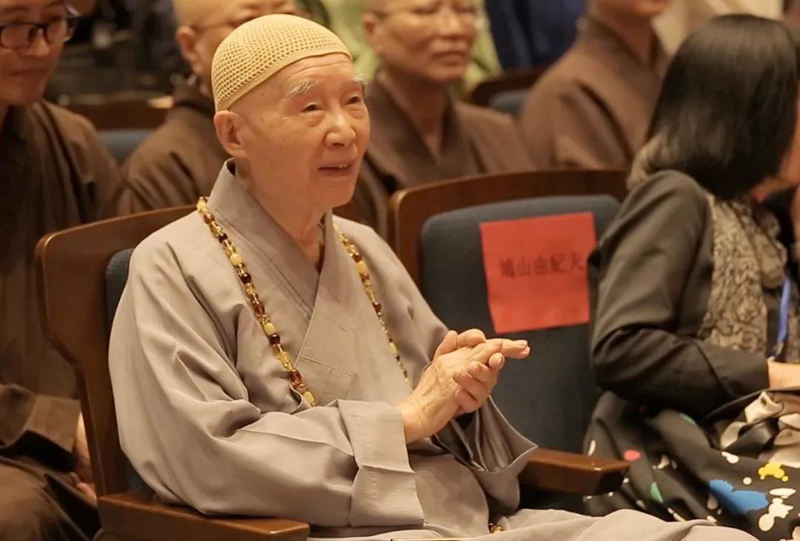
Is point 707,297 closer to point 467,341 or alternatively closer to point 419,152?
point 467,341

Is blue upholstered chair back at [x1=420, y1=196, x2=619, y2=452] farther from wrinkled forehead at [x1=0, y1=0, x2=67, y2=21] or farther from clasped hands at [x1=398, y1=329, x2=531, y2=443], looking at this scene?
wrinkled forehead at [x1=0, y1=0, x2=67, y2=21]

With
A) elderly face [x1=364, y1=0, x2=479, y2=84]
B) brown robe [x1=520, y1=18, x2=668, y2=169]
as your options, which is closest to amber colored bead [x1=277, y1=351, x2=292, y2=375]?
elderly face [x1=364, y1=0, x2=479, y2=84]

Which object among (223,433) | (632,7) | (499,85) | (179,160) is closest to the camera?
(223,433)

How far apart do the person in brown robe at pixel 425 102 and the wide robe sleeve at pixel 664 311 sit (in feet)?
2.78

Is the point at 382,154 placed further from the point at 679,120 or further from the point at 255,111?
the point at 255,111

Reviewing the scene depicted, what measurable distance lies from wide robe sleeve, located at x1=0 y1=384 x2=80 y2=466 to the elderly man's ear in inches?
20.1

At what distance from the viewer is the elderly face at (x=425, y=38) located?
3.05m

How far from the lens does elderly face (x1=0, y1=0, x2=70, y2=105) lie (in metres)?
2.23

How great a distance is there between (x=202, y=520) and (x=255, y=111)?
1.63 feet

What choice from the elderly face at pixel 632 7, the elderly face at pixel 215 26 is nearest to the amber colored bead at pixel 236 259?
the elderly face at pixel 215 26

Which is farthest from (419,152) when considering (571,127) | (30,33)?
(30,33)

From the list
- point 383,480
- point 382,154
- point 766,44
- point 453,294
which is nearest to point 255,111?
point 383,480

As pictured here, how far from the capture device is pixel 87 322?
1.92 m

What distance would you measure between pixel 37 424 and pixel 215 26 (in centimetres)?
87
